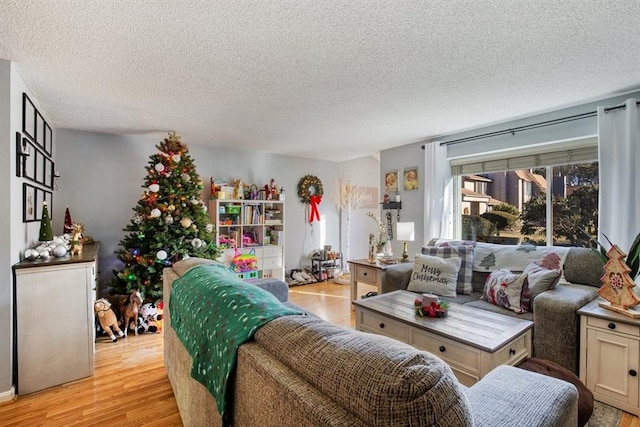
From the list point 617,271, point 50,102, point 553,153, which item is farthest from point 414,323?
point 50,102

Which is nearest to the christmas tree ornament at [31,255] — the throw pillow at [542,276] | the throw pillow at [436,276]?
the throw pillow at [436,276]

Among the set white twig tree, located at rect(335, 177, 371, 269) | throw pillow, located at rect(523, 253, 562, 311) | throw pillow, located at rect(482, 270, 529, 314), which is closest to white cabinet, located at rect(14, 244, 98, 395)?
throw pillow, located at rect(482, 270, 529, 314)

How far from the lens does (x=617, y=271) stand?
2021mm

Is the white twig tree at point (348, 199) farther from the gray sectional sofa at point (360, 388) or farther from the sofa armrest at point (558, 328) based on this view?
the gray sectional sofa at point (360, 388)

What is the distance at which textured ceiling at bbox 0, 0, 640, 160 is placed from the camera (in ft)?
4.89

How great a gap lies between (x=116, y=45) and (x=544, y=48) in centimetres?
249

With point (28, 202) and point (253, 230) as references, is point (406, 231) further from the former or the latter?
point (28, 202)

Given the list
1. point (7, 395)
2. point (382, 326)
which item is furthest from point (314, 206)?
point (7, 395)

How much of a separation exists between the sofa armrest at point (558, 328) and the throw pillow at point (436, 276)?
0.72 metres

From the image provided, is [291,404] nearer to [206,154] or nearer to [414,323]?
[414,323]

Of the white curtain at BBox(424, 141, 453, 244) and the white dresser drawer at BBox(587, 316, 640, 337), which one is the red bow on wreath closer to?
the white curtain at BBox(424, 141, 453, 244)

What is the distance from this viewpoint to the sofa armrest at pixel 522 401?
2.90 feet

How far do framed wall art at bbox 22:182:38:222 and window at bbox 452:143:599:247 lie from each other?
4.26m

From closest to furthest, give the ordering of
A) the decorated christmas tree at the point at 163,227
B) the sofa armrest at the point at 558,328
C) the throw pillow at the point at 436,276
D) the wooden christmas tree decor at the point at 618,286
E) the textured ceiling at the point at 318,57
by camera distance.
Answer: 1. the textured ceiling at the point at 318,57
2. the wooden christmas tree decor at the point at 618,286
3. the sofa armrest at the point at 558,328
4. the throw pillow at the point at 436,276
5. the decorated christmas tree at the point at 163,227
